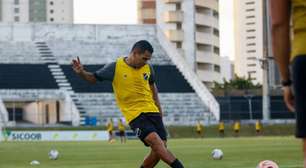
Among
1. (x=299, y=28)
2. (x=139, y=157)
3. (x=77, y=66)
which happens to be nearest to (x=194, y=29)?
(x=139, y=157)

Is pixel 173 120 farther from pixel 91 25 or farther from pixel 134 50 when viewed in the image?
pixel 134 50

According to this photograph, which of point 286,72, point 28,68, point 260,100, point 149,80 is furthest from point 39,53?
point 286,72

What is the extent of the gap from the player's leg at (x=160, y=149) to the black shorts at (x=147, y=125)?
9 centimetres

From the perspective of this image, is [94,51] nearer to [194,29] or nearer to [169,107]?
[169,107]

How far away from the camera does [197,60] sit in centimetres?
11869

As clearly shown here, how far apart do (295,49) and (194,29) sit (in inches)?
4463

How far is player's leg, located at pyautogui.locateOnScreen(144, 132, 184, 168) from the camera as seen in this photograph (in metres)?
11.3

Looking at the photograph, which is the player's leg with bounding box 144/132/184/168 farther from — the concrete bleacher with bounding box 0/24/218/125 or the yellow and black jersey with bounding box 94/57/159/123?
the concrete bleacher with bounding box 0/24/218/125

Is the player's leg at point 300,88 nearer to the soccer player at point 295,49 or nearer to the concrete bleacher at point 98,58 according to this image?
the soccer player at point 295,49

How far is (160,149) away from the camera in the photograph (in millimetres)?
11461

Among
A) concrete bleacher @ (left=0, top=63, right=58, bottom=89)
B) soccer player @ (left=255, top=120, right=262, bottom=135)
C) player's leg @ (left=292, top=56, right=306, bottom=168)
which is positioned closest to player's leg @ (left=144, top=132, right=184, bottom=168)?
player's leg @ (left=292, top=56, right=306, bottom=168)

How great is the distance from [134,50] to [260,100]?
67109 millimetres

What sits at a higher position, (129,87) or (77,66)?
(77,66)

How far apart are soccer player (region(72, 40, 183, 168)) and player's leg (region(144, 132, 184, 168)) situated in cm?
7
